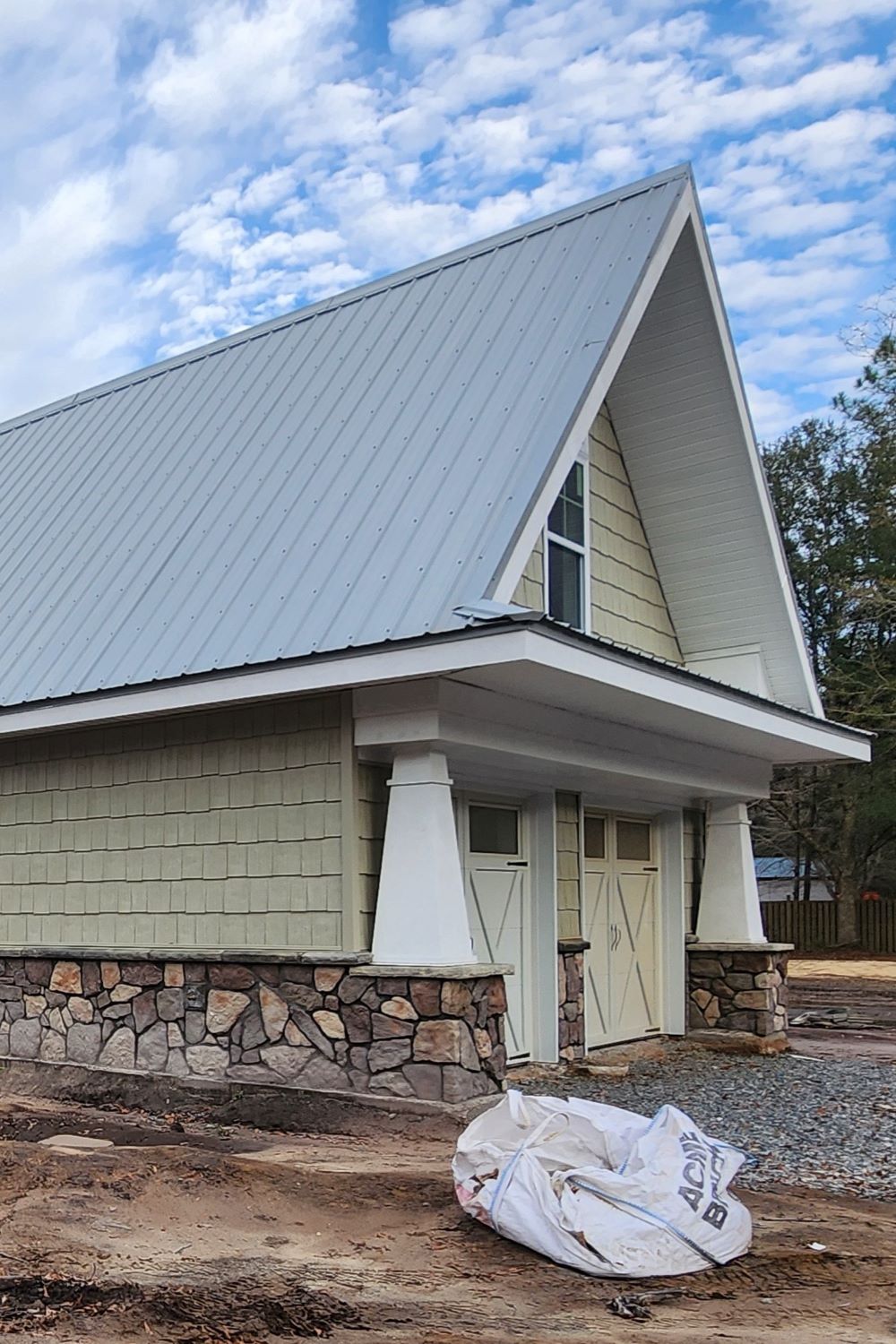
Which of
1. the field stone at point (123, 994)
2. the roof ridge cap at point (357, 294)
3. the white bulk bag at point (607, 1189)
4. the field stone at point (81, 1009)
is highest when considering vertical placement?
the roof ridge cap at point (357, 294)

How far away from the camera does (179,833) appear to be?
965 centimetres

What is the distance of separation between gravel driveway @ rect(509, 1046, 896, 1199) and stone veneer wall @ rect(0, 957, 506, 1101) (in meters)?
1.58

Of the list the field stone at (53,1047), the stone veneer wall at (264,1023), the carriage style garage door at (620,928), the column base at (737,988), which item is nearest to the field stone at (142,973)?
the stone veneer wall at (264,1023)

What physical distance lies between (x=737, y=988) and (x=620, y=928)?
1.41 m

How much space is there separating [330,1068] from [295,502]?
13.1ft

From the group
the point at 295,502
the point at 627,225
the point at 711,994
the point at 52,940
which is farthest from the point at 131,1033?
the point at 627,225

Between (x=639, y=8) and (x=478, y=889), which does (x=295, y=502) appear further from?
(x=639, y=8)

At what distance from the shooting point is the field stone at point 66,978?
10.0 metres

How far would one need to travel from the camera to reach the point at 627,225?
10.2 m

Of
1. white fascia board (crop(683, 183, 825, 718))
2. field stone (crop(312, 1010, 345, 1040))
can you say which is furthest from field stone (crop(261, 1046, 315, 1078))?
white fascia board (crop(683, 183, 825, 718))

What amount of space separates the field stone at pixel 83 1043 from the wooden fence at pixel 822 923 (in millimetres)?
24713

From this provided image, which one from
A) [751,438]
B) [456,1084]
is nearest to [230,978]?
[456,1084]

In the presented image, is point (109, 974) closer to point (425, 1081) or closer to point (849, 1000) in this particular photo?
point (425, 1081)

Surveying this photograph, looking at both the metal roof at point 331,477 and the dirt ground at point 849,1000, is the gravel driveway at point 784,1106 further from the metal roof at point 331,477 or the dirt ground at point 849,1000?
the metal roof at point 331,477
